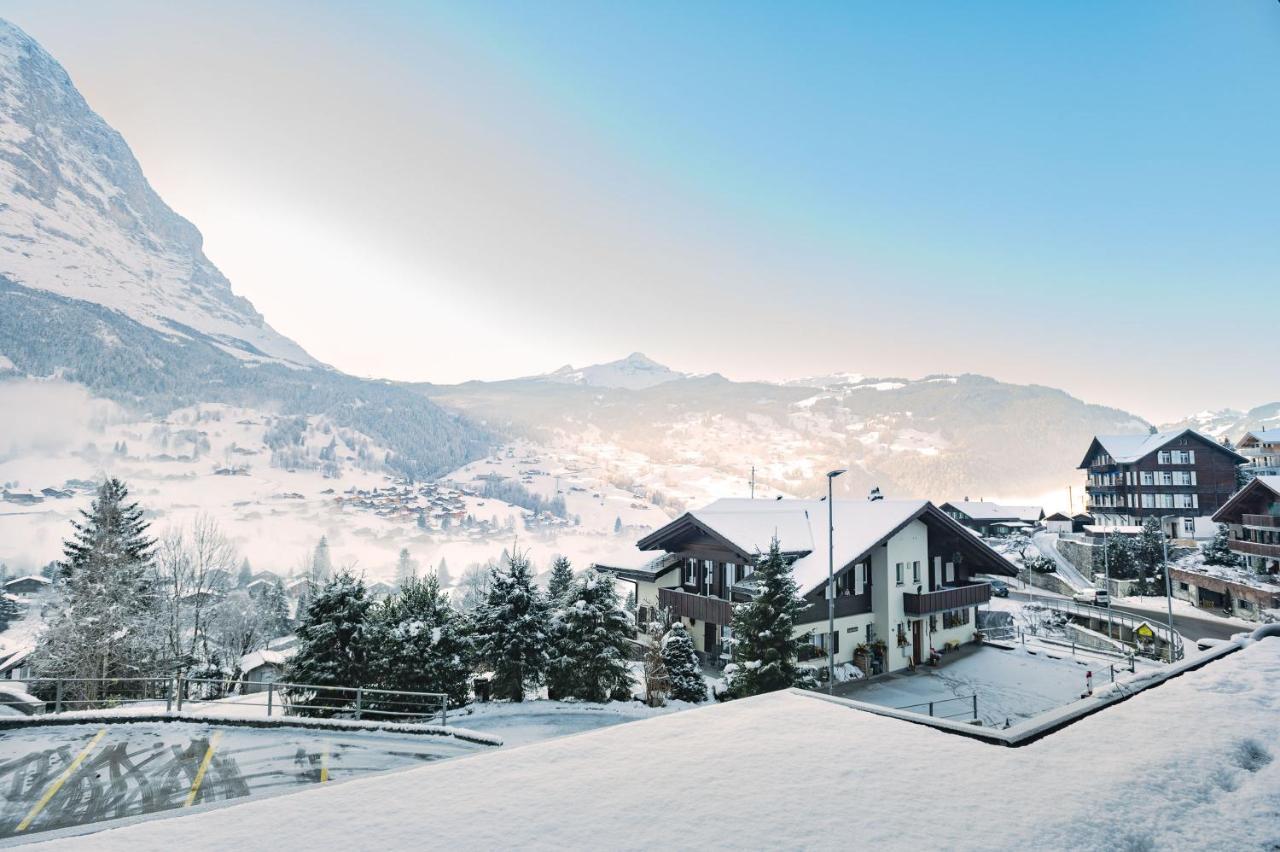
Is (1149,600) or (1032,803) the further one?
(1149,600)

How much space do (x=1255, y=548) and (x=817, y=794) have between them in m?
65.6

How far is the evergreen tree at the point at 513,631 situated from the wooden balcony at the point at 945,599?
725 inches

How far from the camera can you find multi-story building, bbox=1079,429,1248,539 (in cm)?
7144

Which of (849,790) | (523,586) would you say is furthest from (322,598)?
(849,790)

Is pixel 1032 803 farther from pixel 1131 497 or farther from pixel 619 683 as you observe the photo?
pixel 1131 497

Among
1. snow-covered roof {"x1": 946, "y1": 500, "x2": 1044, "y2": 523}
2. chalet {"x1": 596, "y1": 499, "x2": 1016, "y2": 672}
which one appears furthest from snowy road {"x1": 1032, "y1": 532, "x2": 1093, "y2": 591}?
chalet {"x1": 596, "y1": 499, "x2": 1016, "y2": 672}

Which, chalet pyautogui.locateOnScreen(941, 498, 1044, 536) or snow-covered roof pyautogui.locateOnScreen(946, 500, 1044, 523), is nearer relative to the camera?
chalet pyautogui.locateOnScreen(941, 498, 1044, 536)

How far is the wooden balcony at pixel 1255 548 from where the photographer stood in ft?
153

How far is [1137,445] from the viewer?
81.5 m

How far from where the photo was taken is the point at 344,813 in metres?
4.75

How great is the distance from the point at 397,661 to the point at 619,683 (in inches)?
336

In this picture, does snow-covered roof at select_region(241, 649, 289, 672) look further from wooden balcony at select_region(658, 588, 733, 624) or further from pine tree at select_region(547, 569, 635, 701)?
pine tree at select_region(547, 569, 635, 701)

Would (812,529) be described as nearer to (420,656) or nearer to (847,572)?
(847,572)

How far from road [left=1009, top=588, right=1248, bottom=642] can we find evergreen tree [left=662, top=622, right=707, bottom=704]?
3452cm
